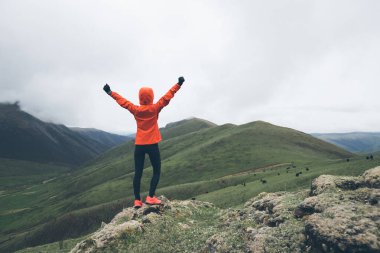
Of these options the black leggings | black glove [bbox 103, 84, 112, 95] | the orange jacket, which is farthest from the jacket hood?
the black leggings

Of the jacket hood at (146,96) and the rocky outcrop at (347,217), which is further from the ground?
the jacket hood at (146,96)

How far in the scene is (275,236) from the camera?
547 inches

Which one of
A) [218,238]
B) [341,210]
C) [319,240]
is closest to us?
[319,240]

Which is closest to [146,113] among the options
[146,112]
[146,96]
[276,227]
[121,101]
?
[146,112]

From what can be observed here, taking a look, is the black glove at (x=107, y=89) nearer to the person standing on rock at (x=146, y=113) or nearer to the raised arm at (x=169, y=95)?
the person standing on rock at (x=146, y=113)

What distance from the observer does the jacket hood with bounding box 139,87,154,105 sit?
59.3 feet

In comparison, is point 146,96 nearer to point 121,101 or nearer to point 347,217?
point 121,101

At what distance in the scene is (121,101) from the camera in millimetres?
18156

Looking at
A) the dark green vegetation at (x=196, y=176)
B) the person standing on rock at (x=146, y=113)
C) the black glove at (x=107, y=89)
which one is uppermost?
the black glove at (x=107, y=89)

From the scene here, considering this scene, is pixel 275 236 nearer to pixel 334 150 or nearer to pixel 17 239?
pixel 17 239

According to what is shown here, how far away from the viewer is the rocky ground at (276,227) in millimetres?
12094

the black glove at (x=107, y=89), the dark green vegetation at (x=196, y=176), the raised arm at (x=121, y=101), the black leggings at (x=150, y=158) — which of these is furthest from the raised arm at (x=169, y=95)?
the dark green vegetation at (x=196, y=176)

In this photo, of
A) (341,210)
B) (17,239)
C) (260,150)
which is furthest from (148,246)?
(260,150)

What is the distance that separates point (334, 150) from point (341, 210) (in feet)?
507
